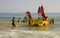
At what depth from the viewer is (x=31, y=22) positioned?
25.4m

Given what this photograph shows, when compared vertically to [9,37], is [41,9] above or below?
above

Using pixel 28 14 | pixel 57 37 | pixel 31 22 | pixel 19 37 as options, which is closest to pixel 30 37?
pixel 19 37

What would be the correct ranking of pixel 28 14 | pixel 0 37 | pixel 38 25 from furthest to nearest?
pixel 28 14
pixel 38 25
pixel 0 37

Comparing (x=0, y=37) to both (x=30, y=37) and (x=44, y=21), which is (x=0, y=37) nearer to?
(x=30, y=37)

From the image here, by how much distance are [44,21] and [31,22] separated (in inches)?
70.5

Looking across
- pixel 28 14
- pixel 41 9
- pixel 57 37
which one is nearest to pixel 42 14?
pixel 41 9

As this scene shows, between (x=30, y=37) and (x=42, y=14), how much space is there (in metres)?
12.7

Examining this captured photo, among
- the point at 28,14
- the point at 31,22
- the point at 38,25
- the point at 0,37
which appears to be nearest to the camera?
the point at 0,37

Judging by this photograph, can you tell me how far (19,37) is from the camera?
45.8ft

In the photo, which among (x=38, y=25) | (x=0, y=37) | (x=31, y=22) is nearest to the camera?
(x=0, y=37)

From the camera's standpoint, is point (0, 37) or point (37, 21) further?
point (37, 21)

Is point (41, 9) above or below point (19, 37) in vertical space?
above

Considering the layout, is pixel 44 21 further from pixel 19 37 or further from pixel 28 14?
pixel 19 37

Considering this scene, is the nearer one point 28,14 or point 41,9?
point 41,9
